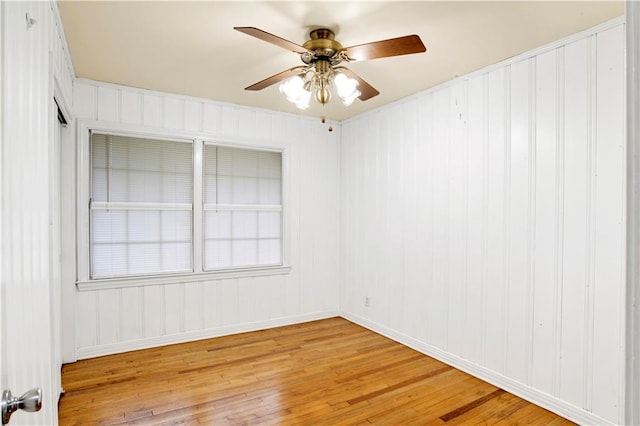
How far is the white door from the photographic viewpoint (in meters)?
0.91

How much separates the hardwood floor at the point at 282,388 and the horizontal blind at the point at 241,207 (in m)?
1.00

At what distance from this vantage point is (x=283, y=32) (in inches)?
99.5

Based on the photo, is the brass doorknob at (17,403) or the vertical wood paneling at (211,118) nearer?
the brass doorknob at (17,403)

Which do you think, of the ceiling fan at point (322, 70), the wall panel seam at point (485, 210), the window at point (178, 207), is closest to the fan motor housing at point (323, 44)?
the ceiling fan at point (322, 70)

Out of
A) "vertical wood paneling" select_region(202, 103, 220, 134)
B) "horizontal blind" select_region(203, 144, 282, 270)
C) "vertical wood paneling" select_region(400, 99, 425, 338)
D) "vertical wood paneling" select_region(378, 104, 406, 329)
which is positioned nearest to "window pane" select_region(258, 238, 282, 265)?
"horizontal blind" select_region(203, 144, 282, 270)

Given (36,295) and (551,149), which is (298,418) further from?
(551,149)

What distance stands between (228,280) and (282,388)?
1589mm

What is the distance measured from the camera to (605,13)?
2.24 m

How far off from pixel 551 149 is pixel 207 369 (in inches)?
128

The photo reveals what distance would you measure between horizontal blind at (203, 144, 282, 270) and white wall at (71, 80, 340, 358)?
163 mm

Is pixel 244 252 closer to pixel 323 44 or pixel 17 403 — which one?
pixel 323 44

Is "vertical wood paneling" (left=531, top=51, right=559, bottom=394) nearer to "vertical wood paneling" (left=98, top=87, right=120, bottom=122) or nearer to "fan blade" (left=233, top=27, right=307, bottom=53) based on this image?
"fan blade" (left=233, top=27, right=307, bottom=53)

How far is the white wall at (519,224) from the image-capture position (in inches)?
93.1

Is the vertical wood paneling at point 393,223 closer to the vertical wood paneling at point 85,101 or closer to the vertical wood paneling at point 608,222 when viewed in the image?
the vertical wood paneling at point 608,222
